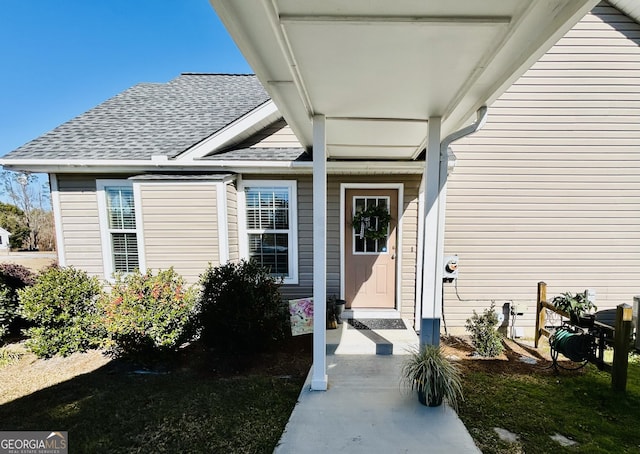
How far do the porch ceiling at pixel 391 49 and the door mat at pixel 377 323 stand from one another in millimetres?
3144

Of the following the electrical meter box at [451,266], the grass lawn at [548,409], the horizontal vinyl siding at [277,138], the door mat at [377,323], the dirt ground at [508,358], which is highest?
the horizontal vinyl siding at [277,138]

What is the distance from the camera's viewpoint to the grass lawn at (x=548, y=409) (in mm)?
2477

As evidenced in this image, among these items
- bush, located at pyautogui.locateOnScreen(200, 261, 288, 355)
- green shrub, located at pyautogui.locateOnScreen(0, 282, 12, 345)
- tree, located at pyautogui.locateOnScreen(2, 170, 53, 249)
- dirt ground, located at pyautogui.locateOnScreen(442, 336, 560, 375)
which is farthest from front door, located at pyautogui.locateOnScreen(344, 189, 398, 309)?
tree, located at pyautogui.locateOnScreen(2, 170, 53, 249)

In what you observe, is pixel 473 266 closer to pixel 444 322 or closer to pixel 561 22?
pixel 444 322

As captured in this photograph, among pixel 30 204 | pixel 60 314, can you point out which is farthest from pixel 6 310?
pixel 30 204

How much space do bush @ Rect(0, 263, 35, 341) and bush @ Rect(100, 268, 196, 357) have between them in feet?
6.20

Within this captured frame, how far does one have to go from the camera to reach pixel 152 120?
18.7ft

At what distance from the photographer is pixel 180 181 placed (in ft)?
14.8

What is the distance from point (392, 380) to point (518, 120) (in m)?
4.72

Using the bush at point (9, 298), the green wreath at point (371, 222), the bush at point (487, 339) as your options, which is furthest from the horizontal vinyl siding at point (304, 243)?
the bush at point (9, 298)

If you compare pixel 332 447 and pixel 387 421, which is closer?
pixel 332 447

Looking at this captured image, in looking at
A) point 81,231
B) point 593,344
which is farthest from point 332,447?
point 81,231

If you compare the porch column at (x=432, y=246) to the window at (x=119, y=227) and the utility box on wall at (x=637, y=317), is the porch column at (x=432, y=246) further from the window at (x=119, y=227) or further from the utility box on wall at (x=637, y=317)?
the window at (x=119, y=227)

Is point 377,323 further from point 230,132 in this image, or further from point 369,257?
point 230,132
